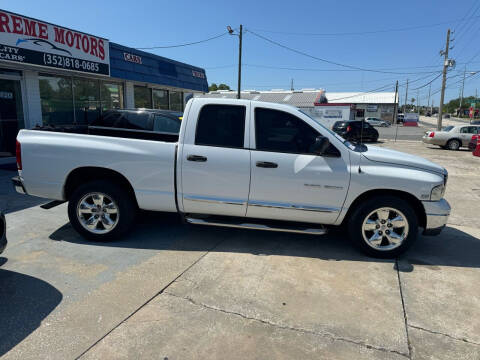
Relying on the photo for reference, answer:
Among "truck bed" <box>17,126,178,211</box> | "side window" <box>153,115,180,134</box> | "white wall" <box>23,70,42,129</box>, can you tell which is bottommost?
"truck bed" <box>17,126,178,211</box>

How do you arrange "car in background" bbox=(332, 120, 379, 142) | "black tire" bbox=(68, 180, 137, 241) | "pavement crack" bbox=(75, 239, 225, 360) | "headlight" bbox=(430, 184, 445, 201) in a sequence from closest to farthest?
"pavement crack" bbox=(75, 239, 225, 360) → "headlight" bbox=(430, 184, 445, 201) → "black tire" bbox=(68, 180, 137, 241) → "car in background" bbox=(332, 120, 379, 142)

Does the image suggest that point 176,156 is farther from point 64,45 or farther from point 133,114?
point 64,45

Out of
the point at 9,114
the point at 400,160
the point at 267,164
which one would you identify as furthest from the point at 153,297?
the point at 9,114

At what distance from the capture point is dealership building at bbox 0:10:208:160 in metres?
9.20

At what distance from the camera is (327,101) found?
59.9 meters

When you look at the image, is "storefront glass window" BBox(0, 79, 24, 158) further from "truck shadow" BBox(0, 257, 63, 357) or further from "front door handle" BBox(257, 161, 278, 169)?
"front door handle" BBox(257, 161, 278, 169)

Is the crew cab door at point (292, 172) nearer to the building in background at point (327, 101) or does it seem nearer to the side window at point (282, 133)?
the side window at point (282, 133)

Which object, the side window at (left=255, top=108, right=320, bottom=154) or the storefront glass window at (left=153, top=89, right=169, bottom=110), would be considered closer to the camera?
the side window at (left=255, top=108, right=320, bottom=154)

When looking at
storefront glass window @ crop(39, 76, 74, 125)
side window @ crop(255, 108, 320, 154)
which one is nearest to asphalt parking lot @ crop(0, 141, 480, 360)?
side window @ crop(255, 108, 320, 154)

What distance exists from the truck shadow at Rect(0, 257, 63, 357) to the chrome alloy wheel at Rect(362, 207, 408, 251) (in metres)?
3.49

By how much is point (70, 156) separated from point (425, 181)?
4410mm

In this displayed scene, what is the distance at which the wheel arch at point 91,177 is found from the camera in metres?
4.53

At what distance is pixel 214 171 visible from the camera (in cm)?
425

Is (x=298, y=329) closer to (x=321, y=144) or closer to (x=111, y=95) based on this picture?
(x=321, y=144)
